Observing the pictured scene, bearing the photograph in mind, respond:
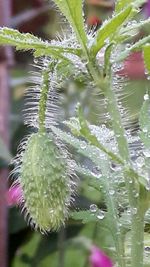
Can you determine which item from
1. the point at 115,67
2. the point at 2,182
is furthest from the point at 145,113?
the point at 2,182

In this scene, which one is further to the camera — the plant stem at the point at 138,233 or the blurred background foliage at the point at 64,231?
the blurred background foliage at the point at 64,231

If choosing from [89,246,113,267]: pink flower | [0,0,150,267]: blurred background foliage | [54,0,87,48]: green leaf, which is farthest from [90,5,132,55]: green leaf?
[89,246,113,267]: pink flower

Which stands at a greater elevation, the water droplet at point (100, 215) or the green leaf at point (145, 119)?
the green leaf at point (145, 119)

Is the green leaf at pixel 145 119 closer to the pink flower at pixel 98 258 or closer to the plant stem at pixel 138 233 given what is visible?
the plant stem at pixel 138 233

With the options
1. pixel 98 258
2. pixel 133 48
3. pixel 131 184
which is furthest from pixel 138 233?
pixel 98 258

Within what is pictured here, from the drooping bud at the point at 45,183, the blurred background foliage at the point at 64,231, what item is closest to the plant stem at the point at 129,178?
the drooping bud at the point at 45,183

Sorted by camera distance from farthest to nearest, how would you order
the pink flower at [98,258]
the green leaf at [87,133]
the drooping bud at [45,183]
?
the pink flower at [98,258] < the drooping bud at [45,183] < the green leaf at [87,133]

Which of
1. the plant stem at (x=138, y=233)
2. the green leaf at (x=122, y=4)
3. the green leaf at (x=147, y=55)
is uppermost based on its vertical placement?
the green leaf at (x=122, y=4)

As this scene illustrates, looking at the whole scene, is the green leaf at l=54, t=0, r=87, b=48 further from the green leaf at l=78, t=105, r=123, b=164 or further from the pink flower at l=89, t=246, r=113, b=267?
the pink flower at l=89, t=246, r=113, b=267
